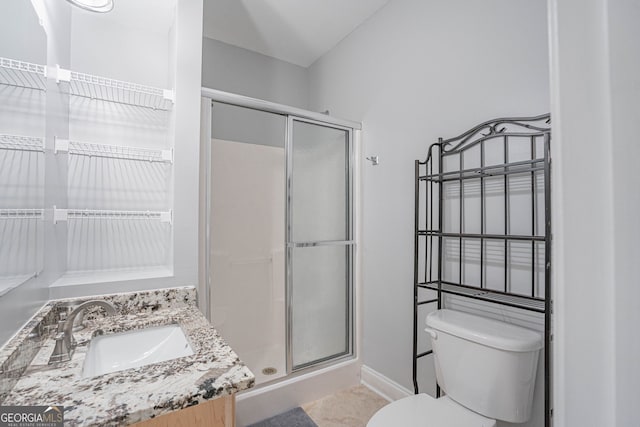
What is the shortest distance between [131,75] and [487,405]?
7.97ft

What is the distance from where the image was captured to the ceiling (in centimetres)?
208

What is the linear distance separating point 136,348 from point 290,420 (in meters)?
1.07

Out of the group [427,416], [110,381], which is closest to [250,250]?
[110,381]

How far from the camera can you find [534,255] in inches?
51.6

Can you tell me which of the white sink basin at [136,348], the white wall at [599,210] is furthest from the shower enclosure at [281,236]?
the white wall at [599,210]

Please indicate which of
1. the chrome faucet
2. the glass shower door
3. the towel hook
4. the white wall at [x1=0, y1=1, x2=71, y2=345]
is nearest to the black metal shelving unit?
the towel hook

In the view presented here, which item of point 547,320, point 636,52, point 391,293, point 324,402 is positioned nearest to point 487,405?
point 547,320

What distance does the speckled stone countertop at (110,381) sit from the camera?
0.72 metres

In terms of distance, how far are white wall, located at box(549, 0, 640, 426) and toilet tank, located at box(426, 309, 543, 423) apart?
104cm

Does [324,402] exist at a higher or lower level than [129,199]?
lower

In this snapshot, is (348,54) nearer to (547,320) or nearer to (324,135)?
(324,135)

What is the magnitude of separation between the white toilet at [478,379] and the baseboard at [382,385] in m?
0.61

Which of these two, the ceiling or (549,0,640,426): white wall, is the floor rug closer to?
(549,0,640,426): white wall

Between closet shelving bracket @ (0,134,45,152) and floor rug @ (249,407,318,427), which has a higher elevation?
closet shelving bracket @ (0,134,45,152)
